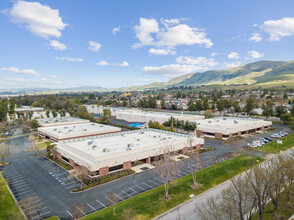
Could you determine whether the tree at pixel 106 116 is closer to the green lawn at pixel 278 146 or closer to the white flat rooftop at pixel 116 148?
the white flat rooftop at pixel 116 148

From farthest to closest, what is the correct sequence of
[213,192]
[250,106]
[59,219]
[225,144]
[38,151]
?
[250,106] < [225,144] < [38,151] < [213,192] < [59,219]

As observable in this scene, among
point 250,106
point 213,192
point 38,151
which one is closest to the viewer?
point 213,192

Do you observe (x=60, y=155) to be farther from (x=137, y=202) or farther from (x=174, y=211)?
(x=174, y=211)

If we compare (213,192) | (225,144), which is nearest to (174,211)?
(213,192)

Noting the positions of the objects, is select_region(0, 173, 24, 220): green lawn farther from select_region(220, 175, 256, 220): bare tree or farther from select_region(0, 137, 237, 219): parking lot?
select_region(220, 175, 256, 220): bare tree

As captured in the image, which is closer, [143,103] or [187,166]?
[187,166]

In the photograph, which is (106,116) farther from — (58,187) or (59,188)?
(59,188)
